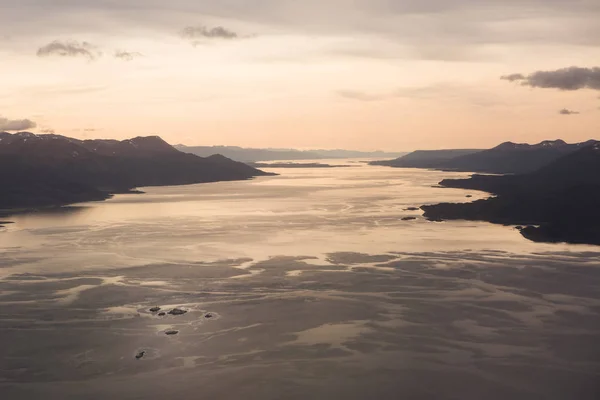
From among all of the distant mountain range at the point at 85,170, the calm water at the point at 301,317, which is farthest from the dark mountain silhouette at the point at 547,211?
the distant mountain range at the point at 85,170

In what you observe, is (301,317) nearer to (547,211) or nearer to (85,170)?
(547,211)

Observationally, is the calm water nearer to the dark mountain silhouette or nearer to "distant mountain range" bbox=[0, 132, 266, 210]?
the dark mountain silhouette

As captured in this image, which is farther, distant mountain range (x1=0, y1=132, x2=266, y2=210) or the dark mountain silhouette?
distant mountain range (x1=0, y1=132, x2=266, y2=210)

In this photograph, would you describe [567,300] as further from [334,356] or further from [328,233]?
[328,233]

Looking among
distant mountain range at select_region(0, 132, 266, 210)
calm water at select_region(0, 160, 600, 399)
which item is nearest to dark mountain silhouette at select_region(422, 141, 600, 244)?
calm water at select_region(0, 160, 600, 399)

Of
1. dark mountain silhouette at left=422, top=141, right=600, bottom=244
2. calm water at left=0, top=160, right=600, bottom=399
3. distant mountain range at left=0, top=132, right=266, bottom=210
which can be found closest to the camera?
calm water at left=0, top=160, right=600, bottom=399

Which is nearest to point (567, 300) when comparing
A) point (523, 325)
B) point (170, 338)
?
point (523, 325)

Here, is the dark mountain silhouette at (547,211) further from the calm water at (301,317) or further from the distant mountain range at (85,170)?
the distant mountain range at (85,170)

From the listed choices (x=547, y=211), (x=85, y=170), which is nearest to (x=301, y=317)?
(x=547, y=211)
